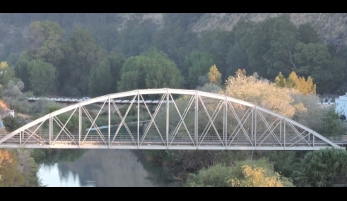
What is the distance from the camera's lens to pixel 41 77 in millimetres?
103438

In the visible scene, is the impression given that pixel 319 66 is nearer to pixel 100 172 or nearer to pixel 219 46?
pixel 219 46

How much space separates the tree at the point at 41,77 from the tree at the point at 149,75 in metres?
8.79

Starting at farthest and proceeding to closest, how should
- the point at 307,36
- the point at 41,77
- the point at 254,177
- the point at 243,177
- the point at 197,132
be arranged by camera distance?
1. the point at 41,77
2. the point at 307,36
3. the point at 197,132
4. the point at 243,177
5. the point at 254,177

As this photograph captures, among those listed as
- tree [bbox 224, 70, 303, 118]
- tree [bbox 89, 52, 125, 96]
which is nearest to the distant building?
tree [bbox 224, 70, 303, 118]

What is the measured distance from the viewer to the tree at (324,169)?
4991 centimetres

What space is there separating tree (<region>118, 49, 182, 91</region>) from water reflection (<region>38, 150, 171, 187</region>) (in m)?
26.9

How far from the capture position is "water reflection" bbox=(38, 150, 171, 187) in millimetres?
56531

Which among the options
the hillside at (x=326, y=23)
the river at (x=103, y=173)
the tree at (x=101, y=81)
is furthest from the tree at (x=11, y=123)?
the hillside at (x=326, y=23)

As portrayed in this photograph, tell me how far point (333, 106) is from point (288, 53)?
1147 inches

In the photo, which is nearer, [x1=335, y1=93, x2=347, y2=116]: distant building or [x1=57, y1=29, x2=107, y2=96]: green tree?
[x1=335, y1=93, x2=347, y2=116]: distant building

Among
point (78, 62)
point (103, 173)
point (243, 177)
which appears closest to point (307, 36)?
point (78, 62)

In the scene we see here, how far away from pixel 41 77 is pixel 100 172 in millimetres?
44111

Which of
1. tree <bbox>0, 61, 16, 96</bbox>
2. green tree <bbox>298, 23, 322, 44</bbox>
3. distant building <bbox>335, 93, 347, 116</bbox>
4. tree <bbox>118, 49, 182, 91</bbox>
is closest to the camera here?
distant building <bbox>335, 93, 347, 116</bbox>

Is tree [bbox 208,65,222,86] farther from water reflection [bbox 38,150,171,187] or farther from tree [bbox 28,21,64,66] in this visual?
water reflection [bbox 38,150,171,187]
